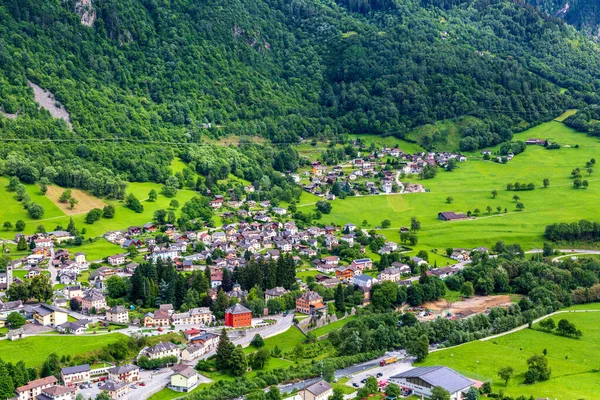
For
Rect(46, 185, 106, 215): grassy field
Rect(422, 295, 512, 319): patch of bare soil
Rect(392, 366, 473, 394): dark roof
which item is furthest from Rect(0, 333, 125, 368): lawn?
Rect(46, 185, 106, 215): grassy field

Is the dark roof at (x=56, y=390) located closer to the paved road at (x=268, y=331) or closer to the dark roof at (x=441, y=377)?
the paved road at (x=268, y=331)

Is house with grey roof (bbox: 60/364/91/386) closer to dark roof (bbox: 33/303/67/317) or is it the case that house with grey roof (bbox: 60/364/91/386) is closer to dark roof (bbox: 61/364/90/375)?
dark roof (bbox: 61/364/90/375)

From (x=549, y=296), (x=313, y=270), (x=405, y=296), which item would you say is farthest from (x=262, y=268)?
(x=549, y=296)

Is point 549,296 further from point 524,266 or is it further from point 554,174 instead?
point 554,174

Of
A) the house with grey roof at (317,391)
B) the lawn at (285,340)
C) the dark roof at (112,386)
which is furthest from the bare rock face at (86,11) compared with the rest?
the house with grey roof at (317,391)

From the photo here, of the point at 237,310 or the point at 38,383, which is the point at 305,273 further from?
the point at 38,383
